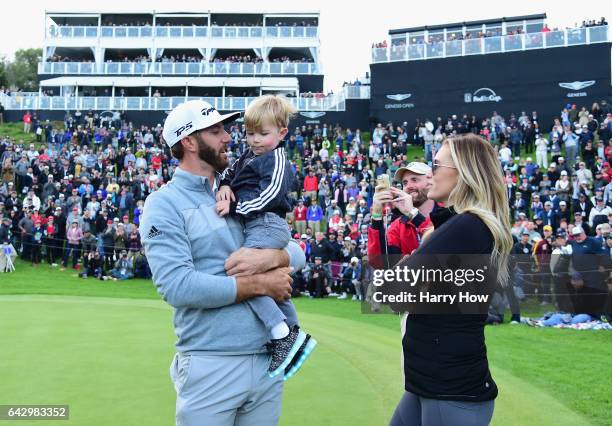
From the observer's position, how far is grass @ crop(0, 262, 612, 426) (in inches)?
231

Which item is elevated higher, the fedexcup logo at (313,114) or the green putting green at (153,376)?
the fedexcup logo at (313,114)

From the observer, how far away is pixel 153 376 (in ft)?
22.3

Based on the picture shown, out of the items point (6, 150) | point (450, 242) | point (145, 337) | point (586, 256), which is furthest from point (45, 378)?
point (6, 150)

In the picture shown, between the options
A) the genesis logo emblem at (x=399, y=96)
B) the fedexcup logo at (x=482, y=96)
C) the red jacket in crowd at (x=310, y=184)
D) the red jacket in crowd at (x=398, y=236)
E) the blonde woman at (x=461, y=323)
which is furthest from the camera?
the genesis logo emblem at (x=399, y=96)

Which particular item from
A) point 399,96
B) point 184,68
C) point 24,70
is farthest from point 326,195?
point 24,70

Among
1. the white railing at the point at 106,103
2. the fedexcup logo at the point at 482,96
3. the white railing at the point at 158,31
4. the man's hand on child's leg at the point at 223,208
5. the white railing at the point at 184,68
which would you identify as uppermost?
the white railing at the point at 158,31

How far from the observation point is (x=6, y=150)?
2912 centimetres

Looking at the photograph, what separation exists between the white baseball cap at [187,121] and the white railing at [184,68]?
158ft

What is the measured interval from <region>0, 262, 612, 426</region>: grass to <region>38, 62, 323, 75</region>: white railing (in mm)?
39970

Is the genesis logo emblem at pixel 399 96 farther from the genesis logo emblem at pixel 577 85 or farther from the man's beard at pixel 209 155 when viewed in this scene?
the man's beard at pixel 209 155

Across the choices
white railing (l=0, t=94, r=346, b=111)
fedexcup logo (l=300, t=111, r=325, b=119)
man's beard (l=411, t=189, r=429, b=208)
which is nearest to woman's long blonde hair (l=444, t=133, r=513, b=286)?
man's beard (l=411, t=189, r=429, b=208)

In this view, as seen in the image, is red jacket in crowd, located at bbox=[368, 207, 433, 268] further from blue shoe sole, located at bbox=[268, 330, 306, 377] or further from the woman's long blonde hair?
the woman's long blonde hair

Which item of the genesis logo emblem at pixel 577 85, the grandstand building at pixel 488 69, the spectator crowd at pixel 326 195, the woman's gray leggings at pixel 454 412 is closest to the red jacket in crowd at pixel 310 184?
the spectator crowd at pixel 326 195

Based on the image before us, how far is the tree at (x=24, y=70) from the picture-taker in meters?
72.3
